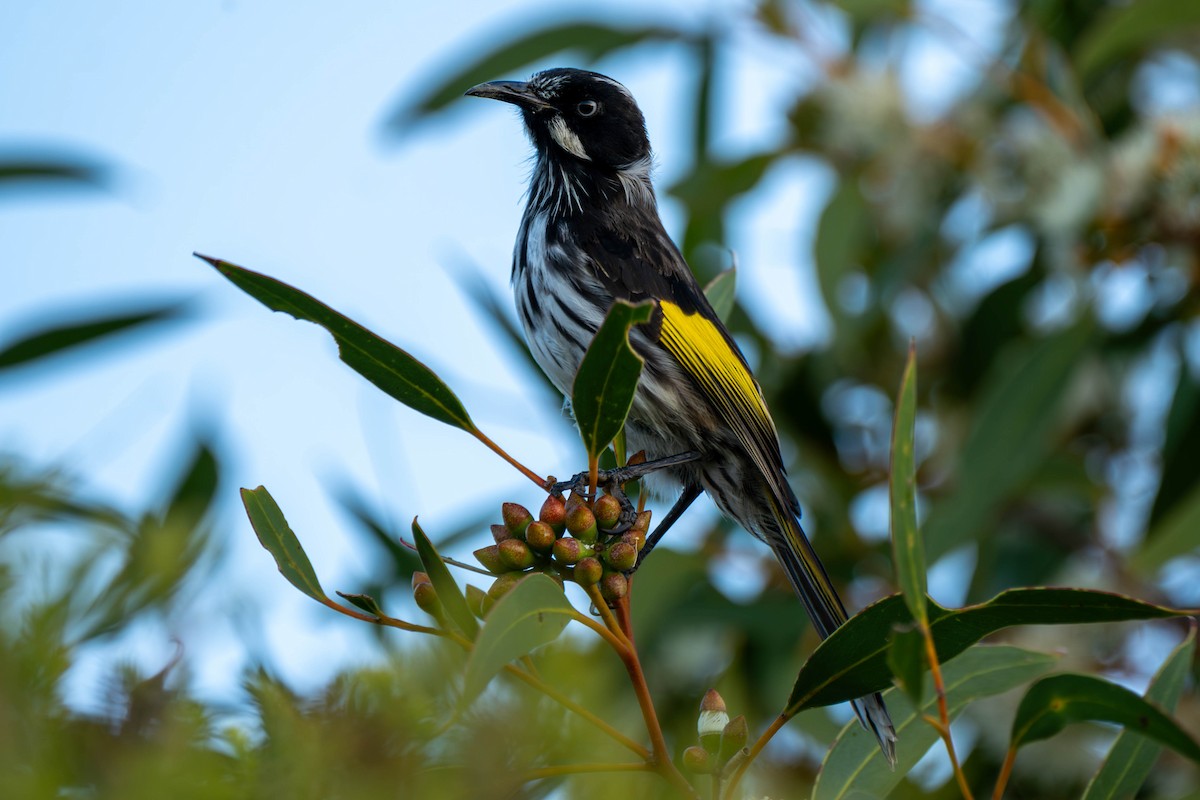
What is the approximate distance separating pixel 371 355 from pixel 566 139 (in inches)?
73.7

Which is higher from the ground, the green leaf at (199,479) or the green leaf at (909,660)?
the green leaf at (199,479)

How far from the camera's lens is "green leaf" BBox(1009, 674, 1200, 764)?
1851 mm

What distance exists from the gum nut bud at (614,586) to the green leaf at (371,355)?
322 millimetres

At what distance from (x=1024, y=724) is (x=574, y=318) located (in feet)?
5.02

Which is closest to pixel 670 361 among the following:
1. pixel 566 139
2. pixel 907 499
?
pixel 566 139

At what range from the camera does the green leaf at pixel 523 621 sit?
1.39 m

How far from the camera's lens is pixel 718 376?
122 inches

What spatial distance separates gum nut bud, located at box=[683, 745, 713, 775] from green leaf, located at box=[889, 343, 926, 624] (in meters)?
0.33

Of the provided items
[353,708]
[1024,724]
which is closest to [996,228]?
[1024,724]

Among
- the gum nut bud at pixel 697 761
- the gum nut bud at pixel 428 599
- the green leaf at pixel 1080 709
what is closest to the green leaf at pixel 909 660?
the gum nut bud at pixel 697 761

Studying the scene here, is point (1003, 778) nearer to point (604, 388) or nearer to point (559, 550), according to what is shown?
point (559, 550)

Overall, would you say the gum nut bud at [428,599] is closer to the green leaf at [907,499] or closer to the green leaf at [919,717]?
the green leaf at [907,499]

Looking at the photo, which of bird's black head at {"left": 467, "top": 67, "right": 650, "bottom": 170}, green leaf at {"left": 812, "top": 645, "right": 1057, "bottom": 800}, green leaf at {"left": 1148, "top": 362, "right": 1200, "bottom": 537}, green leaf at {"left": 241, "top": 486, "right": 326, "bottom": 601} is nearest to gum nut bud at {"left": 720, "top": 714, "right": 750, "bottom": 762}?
green leaf at {"left": 812, "top": 645, "right": 1057, "bottom": 800}

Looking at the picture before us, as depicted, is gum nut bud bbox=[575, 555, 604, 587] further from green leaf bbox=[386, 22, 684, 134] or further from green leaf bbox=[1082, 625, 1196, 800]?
green leaf bbox=[386, 22, 684, 134]
